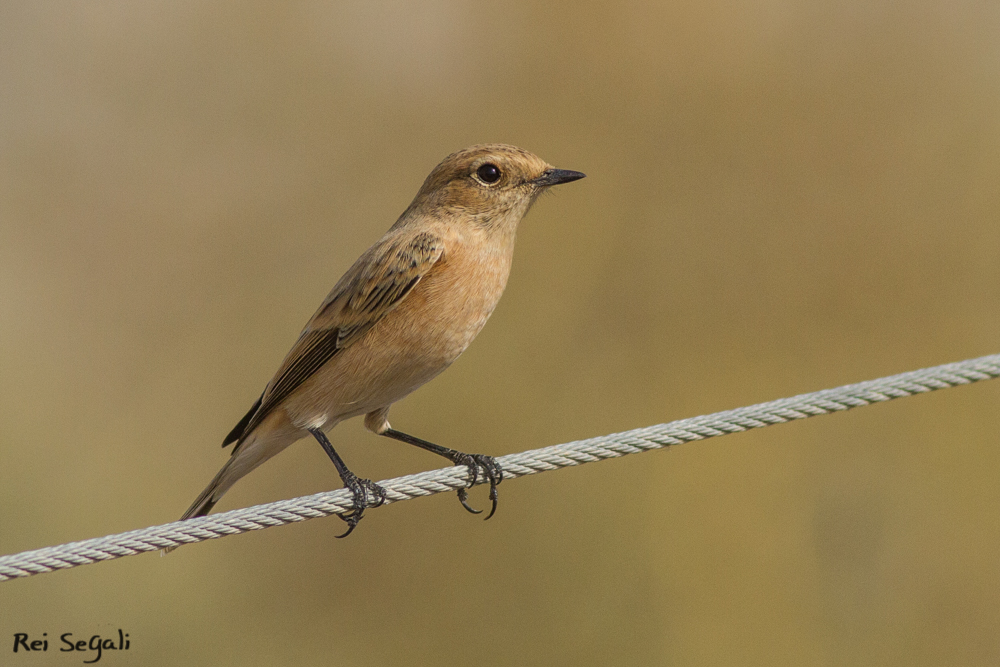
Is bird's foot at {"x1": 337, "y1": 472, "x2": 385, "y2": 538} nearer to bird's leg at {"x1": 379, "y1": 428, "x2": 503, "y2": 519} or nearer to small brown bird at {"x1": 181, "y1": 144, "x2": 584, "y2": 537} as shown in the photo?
small brown bird at {"x1": 181, "y1": 144, "x2": 584, "y2": 537}

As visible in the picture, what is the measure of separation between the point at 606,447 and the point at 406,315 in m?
1.54

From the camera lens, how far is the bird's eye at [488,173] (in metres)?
5.31

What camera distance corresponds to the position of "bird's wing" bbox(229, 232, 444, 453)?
16.1ft

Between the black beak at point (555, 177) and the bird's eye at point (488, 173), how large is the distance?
21cm

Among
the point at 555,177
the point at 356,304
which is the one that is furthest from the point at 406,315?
the point at 555,177

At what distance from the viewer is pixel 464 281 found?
→ 4.86 m

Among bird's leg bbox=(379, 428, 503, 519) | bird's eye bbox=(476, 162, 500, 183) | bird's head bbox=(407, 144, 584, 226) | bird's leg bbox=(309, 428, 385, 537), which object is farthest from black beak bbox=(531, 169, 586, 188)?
bird's leg bbox=(309, 428, 385, 537)

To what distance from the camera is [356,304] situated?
503 cm

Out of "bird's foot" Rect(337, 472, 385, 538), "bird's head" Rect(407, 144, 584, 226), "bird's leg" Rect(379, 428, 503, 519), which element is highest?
"bird's head" Rect(407, 144, 584, 226)

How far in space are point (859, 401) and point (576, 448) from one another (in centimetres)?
114

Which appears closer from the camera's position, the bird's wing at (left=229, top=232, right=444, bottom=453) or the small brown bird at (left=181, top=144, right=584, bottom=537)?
the small brown bird at (left=181, top=144, right=584, bottom=537)

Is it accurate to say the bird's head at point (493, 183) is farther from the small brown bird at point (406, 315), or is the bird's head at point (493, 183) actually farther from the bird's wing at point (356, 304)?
the bird's wing at point (356, 304)

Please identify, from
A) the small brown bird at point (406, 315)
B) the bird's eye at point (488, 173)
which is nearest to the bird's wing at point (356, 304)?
the small brown bird at point (406, 315)

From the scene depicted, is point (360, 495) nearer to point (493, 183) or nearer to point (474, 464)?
point (474, 464)
